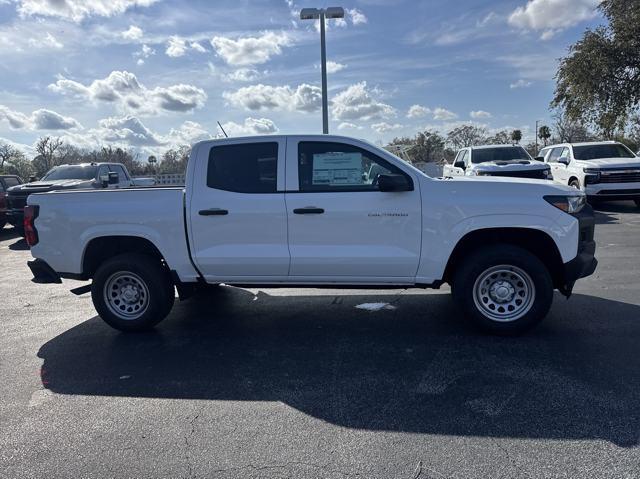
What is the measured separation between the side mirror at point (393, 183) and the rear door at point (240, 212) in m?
1.02

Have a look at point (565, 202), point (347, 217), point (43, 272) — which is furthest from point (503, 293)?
point (43, 272)

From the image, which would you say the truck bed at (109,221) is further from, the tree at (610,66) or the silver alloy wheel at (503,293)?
the tree at (610,66)

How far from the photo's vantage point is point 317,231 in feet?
16.6

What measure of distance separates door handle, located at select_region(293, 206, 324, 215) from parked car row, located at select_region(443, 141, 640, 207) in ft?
30.1

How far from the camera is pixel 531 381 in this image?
3.97 meters

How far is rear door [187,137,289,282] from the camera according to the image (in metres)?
5.13

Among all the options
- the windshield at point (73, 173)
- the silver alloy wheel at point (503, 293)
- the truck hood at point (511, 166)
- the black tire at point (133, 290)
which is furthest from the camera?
the windshield at point (73, 173)

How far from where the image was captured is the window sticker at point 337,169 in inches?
200

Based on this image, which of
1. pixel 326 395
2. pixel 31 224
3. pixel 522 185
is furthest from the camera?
pixel 31 224

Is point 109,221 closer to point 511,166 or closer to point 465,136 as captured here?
point 511,166

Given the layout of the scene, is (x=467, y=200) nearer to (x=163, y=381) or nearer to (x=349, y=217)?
(x=349, y=217)

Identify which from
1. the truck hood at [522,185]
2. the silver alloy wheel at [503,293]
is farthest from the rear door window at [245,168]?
the silver alloy wheel at [503,293]

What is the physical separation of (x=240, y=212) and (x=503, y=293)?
2.74 metres

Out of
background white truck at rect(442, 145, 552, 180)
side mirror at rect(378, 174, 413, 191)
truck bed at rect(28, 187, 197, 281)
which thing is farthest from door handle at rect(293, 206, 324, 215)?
background white truck at rect(442, 145, 552, 180)
